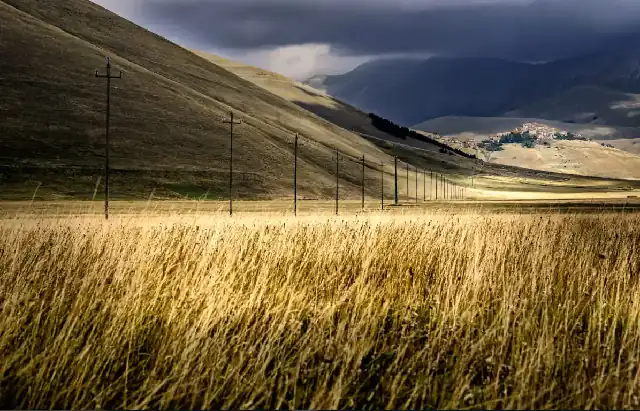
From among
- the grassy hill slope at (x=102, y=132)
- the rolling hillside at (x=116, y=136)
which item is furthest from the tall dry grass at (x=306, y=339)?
the grassy hill slope at (x=102, y=132)

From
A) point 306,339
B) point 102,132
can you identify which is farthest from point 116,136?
point 306,339

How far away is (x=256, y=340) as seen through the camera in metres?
9.21

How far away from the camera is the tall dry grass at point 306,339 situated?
7.63 m

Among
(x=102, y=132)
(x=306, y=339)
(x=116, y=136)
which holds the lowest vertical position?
(x=306, y=339)

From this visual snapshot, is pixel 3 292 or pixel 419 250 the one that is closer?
pixel 3 292

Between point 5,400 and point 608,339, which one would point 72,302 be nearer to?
point 5,400

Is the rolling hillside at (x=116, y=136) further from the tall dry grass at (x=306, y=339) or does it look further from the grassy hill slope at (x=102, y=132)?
the tall dry grass at (x=306, y=339)

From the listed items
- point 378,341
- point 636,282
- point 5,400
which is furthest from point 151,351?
point 636,282

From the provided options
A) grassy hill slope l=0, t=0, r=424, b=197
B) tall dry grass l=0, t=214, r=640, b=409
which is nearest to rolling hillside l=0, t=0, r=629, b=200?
grassy hill slope l=0, t=0, r=424, b=197

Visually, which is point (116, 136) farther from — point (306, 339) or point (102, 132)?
point (306, 339)

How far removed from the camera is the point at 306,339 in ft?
28.6

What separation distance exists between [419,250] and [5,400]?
9487 mm

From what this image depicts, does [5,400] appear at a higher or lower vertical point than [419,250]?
lower

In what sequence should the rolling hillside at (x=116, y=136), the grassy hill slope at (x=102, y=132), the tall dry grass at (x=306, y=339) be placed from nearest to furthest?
the tall dry grass at (x=306, y=339) → the rolling hillside at (x=116, y=136) → the grassy hill slope at (x=102, y=132)
